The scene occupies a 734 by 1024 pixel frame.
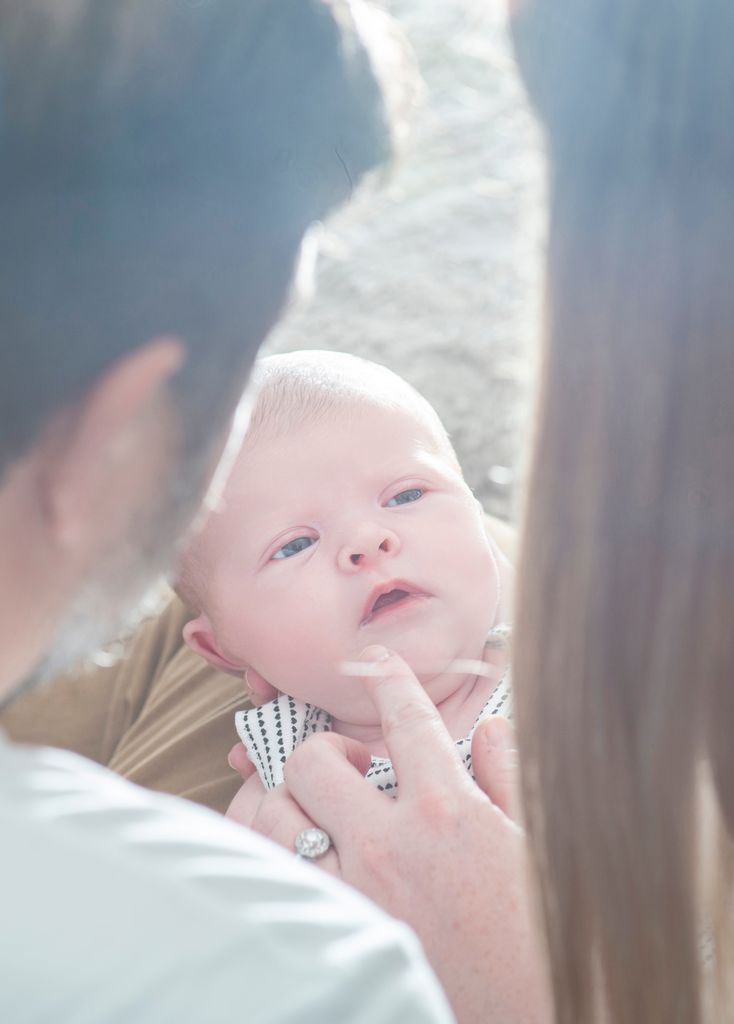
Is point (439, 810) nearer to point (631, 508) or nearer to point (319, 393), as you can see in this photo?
point (631, 508)

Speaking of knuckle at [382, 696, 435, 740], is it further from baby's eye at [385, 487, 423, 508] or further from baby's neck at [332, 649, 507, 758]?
baby's eye at [385, 487, 423, 508]

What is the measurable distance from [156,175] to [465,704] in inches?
38.2

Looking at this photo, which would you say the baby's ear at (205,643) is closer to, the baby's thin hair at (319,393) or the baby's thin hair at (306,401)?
the baby's thin hair at (306,401)

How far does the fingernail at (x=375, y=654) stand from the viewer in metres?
1.40

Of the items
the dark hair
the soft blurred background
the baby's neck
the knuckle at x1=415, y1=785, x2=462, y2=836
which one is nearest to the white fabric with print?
the baby's neck

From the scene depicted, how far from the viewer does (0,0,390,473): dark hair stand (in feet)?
2.53

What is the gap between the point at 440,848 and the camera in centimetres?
115

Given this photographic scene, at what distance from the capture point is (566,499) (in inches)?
32.8

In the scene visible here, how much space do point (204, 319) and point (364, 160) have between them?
7.6 inches

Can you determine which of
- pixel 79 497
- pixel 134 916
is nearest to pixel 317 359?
pixel 79 497

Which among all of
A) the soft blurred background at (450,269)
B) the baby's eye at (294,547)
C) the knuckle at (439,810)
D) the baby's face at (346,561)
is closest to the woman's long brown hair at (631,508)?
the knuckle at (439,810)

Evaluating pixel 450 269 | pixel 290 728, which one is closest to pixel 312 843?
pixel 290 728

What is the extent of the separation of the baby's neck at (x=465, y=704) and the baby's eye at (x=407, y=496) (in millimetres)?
229

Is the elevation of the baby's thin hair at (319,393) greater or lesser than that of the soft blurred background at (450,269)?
greater
